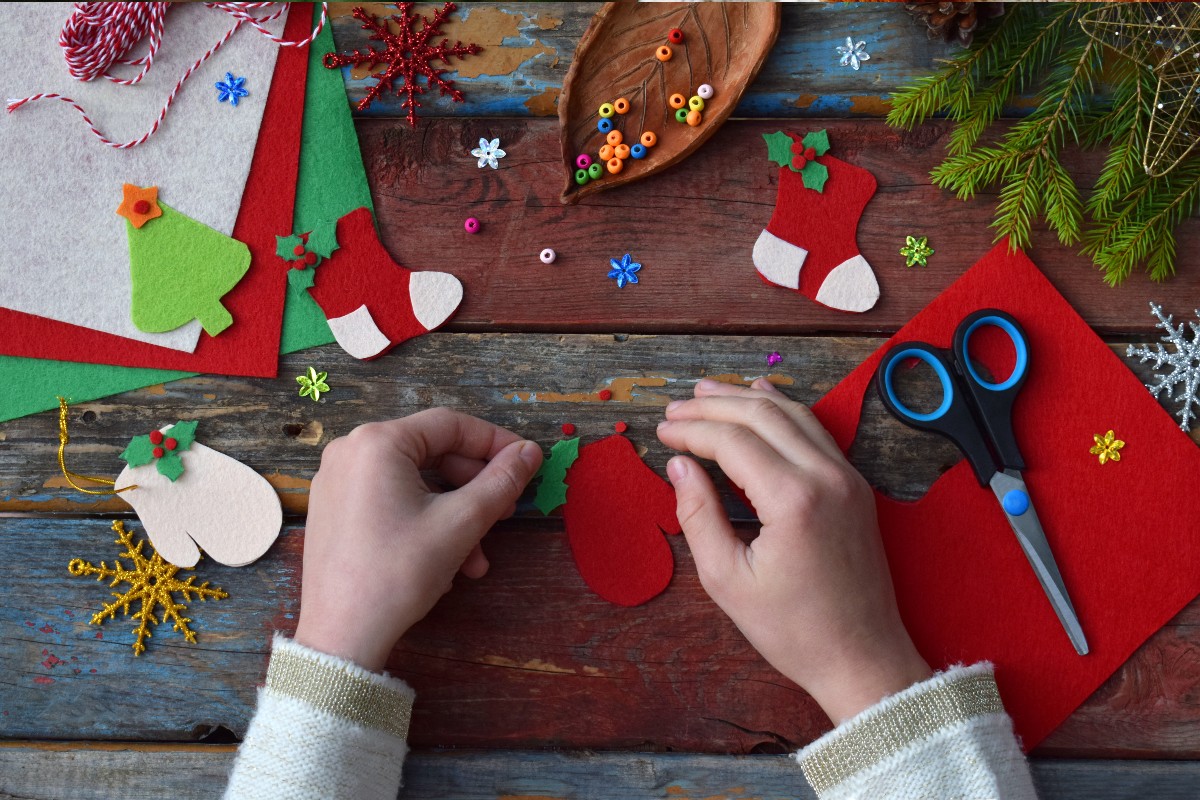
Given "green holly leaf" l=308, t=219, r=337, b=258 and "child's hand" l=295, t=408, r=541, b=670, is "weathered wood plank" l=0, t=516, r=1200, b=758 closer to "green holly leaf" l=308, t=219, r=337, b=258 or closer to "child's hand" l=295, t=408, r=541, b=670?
"child's hand" l=295, t=408, r=541, b=670

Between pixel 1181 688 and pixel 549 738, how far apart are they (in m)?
0.69

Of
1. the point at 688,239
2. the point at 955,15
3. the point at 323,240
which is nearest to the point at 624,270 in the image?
the point at 688,239

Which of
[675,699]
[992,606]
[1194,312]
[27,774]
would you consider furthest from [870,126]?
[27,774]

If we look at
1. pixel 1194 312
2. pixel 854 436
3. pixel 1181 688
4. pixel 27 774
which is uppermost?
pixel 1194 312

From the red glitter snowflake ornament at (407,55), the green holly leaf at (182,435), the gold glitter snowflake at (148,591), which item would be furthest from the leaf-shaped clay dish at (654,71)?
the gold glitter snowflake at (148,591)

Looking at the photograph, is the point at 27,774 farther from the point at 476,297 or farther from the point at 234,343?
the point at 476,297

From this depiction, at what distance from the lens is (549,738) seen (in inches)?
36.9

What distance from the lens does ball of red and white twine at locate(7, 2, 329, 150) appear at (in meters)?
1.00

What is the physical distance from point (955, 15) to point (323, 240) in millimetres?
758

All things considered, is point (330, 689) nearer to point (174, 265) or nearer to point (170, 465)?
point (170, 465)

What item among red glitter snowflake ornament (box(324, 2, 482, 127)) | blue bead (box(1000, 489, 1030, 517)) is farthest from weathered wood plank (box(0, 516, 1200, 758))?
red glitter snowflake ornament (box(324, 2, 482, 127))

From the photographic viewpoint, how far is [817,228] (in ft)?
3.26

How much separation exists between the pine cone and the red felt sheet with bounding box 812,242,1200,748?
0.89ft

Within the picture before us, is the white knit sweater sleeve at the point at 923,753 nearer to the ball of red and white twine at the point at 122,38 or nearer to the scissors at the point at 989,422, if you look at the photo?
the scissors at the point at 989,422
